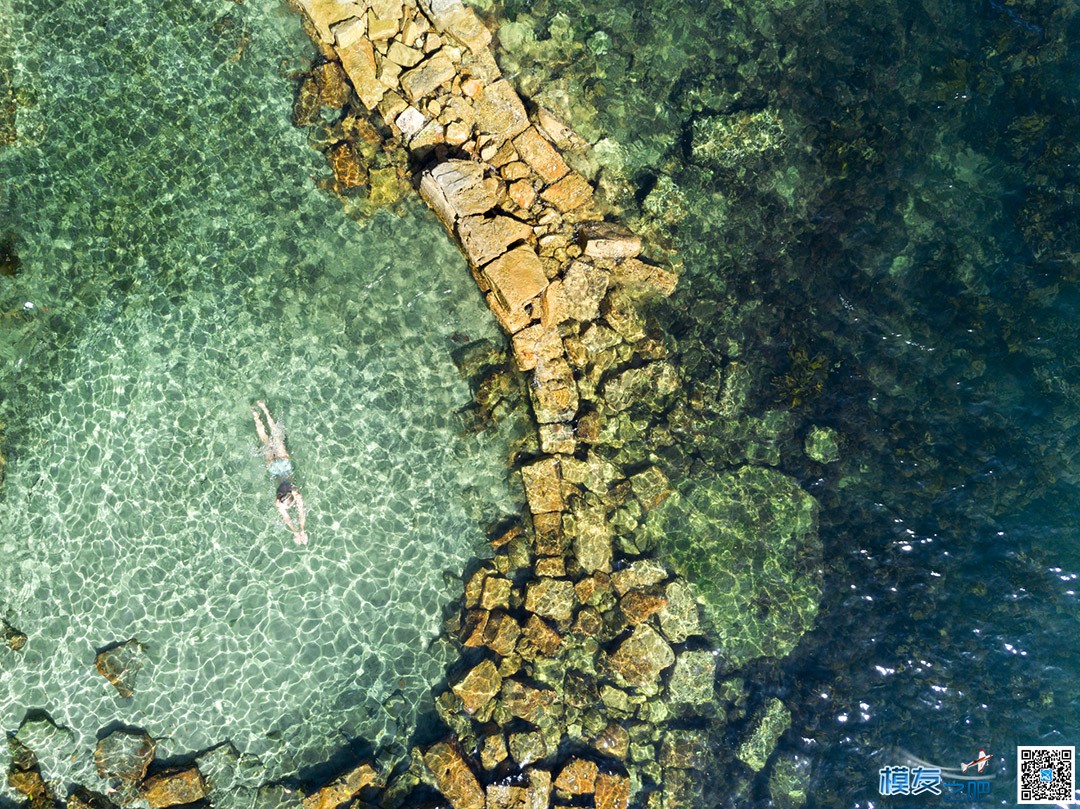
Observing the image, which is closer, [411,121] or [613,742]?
[613,742]

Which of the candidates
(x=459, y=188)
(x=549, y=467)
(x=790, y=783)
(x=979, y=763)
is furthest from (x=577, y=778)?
(x=459, y=188)

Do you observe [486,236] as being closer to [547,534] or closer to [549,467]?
[549,467]

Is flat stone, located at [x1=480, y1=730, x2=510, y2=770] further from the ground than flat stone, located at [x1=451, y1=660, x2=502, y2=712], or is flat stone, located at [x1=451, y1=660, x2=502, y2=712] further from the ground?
flat stone, located at [x1=451, y1=660, x2=502, y2=712]

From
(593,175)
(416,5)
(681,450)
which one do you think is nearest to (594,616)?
(681,450)

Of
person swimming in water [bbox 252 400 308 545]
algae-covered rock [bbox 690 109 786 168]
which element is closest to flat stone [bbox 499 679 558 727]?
person swimming in water [bbox 252 400 308 545]

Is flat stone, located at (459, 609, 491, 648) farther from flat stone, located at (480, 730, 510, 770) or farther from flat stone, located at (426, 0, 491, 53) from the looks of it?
flat stone, located at (426, 0, 491, 53)

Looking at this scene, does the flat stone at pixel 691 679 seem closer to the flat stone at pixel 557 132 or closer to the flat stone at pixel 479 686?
the flat stone at pixel 479 686

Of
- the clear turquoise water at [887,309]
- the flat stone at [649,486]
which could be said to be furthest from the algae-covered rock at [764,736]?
the flat stone at [649,486]
